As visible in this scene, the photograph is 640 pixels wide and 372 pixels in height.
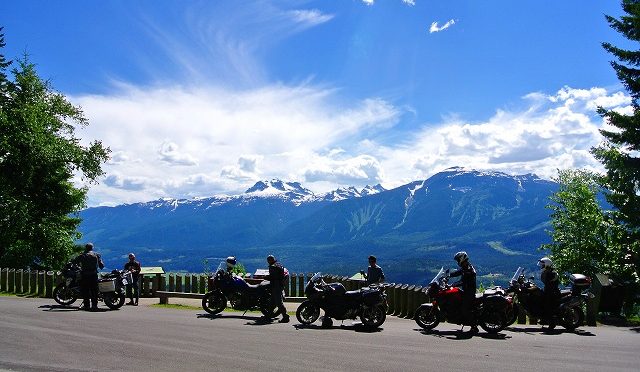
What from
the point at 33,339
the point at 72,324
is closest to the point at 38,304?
the point at 72,324

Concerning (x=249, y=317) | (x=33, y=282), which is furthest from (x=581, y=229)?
(x=33, y=282)

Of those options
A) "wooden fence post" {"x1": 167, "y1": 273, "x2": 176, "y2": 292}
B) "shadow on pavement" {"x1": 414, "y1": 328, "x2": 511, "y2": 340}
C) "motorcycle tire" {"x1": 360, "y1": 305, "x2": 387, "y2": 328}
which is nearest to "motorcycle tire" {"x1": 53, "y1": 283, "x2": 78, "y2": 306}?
"wooden fence post" {"x1": 167, "y1": 273, "x2": 176, "y2": 292}

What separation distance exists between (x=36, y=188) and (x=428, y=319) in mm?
34093

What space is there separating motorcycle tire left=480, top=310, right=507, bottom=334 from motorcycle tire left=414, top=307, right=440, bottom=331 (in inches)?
49.2

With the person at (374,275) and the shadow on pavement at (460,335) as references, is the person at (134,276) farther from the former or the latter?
the shadow on pavement at (460,335)

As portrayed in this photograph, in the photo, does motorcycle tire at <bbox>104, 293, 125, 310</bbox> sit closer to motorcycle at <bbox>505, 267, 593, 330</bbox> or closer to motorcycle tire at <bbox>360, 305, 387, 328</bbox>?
motorcycle tire at <bbox>360, 305, 387, 328</bbox>

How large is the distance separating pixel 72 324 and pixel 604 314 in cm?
1726

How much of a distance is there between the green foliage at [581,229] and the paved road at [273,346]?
20568mm

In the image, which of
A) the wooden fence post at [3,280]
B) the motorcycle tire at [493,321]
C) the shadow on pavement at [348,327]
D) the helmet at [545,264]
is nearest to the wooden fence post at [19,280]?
the wooden fence post at [3,280]

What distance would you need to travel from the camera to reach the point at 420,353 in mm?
11930

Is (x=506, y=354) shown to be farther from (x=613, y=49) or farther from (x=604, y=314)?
(x=613, y=49)

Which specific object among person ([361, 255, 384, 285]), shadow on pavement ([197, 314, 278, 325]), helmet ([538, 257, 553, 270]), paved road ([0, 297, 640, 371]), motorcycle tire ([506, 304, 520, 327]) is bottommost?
shadow on pavement ([197, 314, 278, 325])

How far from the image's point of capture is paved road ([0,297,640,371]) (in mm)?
10445

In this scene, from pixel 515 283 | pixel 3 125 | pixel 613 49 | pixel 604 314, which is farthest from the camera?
pixel 3 125
